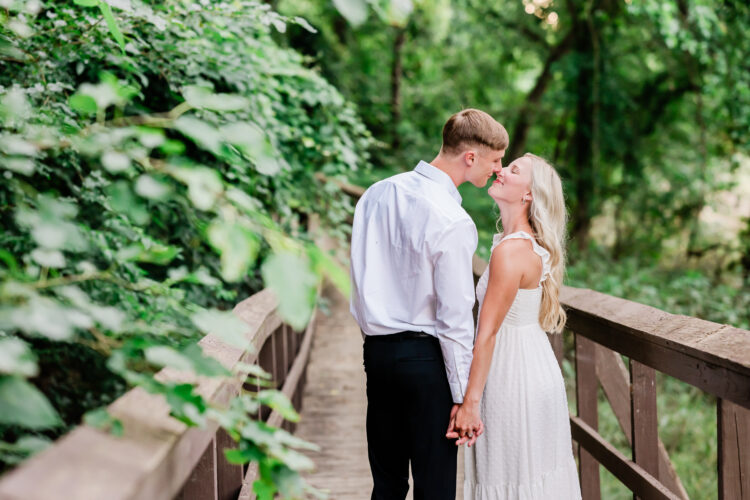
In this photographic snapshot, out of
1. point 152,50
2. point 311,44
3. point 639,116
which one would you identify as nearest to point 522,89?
point 639,116

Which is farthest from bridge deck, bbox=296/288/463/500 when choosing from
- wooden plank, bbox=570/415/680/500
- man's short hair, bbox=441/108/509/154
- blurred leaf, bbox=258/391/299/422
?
blurred leaf, bbox=258/391/299/422

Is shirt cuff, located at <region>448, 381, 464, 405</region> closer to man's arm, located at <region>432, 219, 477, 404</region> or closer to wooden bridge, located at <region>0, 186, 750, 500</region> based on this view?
man's arm, located at <region>432, 219, 477, 404</region>

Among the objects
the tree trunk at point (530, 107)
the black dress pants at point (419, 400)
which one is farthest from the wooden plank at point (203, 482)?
the tree trunk at point (530, 107)

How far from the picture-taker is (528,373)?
8.84ft

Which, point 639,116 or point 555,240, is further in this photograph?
point 639,116

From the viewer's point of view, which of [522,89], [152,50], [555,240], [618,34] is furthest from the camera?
[522,89]

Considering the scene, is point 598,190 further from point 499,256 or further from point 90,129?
point 90,129

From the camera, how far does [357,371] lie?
6.21 meters

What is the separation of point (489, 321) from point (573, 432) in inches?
47.4

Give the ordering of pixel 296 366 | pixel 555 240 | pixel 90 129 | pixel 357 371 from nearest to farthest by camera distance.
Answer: pixel 90 129 → pixel 555 240 → pixel 296 366 → pixel 357 371

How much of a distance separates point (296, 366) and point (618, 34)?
34.8 feet

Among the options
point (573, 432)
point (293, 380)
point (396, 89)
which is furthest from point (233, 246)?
point (396, 89)

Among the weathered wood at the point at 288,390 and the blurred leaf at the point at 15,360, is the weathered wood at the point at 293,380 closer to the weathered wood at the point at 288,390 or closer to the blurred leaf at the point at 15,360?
the weathered wood at the point at 288,390

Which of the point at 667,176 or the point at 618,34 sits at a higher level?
the point at 618,34
